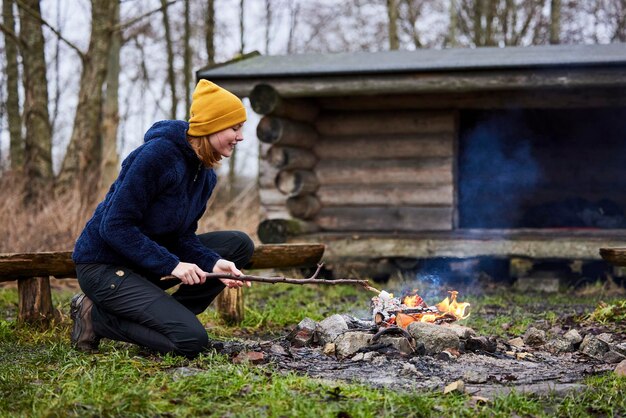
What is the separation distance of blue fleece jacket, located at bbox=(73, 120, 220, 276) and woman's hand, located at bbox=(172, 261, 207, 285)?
0.13ft

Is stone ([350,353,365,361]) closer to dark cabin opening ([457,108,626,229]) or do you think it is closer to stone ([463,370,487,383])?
stone ([463,370,487,383])

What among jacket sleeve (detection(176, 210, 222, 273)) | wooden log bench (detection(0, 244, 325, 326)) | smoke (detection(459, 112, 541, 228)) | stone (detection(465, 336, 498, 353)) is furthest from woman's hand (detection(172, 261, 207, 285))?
smoke (detection(459, 112, 541, 228))

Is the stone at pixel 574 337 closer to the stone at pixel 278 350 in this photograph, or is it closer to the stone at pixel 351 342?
the stone at pixel 351 342

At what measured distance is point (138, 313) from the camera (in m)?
4.67

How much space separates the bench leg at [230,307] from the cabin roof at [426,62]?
3421mm

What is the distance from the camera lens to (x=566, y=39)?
23.4 m

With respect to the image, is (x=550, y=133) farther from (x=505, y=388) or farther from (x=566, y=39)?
(x=566, y=39)

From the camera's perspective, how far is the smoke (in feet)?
37.8

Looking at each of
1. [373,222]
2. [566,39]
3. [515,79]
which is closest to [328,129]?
[373,222]

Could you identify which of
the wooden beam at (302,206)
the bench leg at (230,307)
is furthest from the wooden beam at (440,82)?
the bench leg at (230,307)

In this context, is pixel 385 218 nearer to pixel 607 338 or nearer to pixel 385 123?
pixel 385 123

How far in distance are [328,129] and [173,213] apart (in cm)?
566

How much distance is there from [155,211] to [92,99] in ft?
28.3

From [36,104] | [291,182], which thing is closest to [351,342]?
[291,182]
